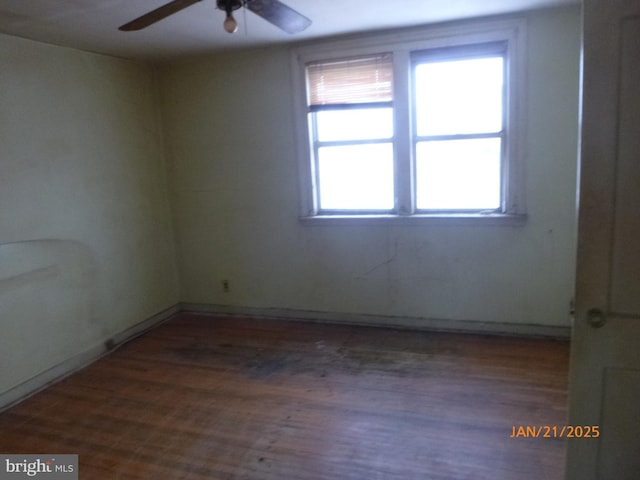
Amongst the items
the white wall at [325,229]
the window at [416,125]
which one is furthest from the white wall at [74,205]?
the window at [416,125]

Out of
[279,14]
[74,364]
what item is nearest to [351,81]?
[279,14]

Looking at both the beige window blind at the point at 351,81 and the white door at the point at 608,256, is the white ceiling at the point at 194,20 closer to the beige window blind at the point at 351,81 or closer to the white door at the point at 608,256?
the beige window blind at the point at 351,81

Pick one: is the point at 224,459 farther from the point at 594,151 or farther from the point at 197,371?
the point at 594,151

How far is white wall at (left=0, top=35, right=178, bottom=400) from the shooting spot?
308 cm

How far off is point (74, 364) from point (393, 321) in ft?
8.23

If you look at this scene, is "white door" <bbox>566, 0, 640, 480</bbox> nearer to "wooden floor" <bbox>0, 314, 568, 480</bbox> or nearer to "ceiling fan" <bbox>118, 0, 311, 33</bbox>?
"wooden floor" <bbox>0, 314, 568, 480</bbox>

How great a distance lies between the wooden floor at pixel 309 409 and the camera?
2316mm

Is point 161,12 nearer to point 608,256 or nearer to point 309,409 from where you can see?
point 608,256

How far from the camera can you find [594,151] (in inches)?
58.6

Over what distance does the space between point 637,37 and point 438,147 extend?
7.50ft

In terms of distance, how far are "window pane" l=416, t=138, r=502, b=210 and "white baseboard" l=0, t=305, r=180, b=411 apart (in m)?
2.64

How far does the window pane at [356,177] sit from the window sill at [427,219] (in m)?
0.11

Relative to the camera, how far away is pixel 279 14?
7.45 feet

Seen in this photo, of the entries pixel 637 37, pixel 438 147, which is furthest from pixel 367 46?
pixel 637 37
